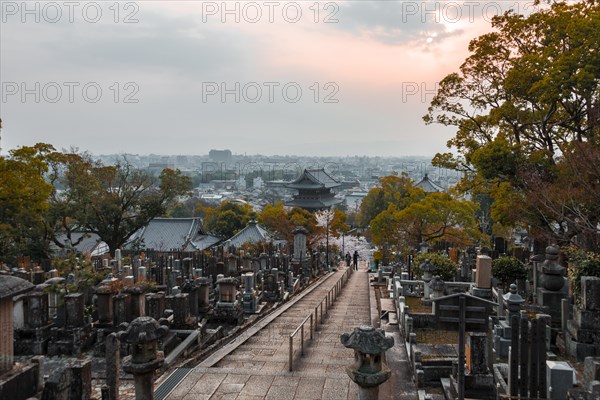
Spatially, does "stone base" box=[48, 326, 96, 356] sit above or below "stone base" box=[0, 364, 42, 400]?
below

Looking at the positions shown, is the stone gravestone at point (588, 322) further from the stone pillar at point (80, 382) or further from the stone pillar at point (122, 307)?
the stone pillar at point (122, 307)

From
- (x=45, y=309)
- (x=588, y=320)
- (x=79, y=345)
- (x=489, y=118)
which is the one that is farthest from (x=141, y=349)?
(x=489, y=118)

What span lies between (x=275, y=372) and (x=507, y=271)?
10.0 m

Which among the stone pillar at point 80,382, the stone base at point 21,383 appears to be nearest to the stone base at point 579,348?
the stone pillar at point 80,382

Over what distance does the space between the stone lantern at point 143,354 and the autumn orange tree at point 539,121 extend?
11475mm

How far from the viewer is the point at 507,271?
51.9 feet

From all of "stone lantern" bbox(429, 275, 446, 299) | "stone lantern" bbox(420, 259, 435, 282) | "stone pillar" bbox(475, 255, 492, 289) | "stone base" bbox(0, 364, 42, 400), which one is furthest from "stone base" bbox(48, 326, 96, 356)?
"stone pillar" bbox(475, 255, 492, 289)

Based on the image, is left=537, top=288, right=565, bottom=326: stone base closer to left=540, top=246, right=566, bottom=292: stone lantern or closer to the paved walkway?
left=540, top=246, right=566, bottom=292: stone lantern

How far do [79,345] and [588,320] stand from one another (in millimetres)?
11503

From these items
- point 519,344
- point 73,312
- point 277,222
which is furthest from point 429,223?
point 519,344

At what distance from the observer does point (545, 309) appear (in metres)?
12.0

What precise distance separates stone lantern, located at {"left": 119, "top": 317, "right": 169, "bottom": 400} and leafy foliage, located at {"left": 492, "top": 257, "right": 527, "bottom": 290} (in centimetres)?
1224

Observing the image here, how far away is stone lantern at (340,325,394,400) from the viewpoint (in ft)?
20.2

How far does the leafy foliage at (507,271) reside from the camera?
1581 cm
